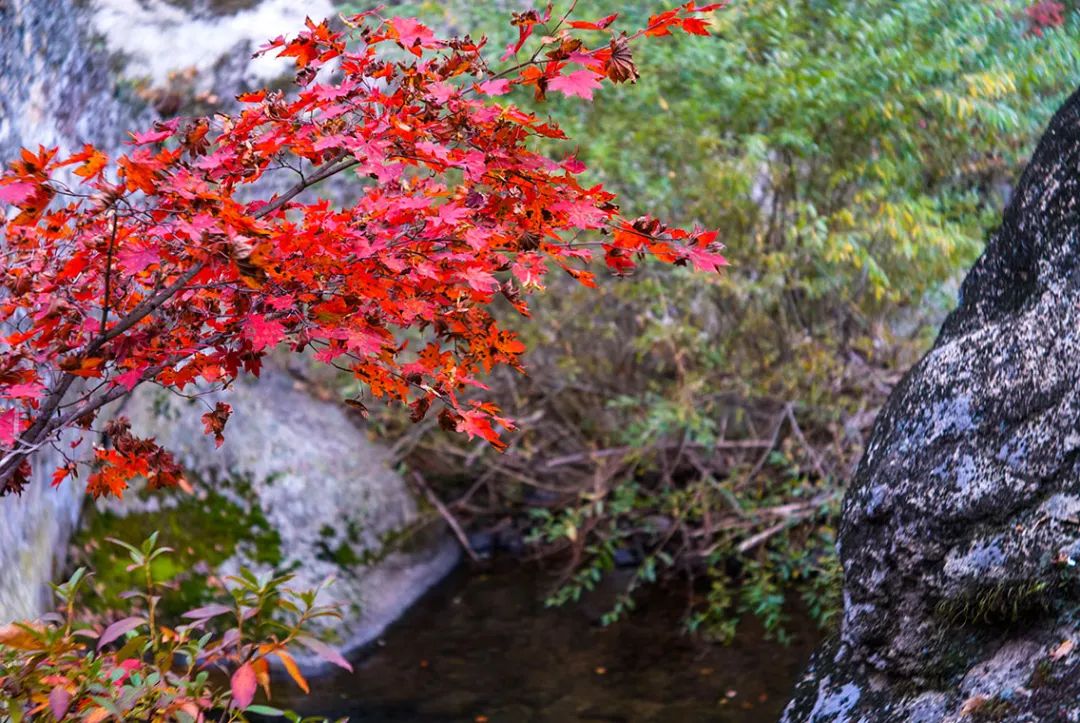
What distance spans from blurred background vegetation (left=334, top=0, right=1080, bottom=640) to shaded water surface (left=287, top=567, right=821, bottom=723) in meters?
0.20

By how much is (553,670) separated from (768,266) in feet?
7.31

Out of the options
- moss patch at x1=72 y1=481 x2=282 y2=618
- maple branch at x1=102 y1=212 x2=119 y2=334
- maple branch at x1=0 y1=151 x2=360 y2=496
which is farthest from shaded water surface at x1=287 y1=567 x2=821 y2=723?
maple branch at x1=102 y1=212 x2=119 y2=334

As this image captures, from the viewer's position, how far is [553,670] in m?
4.79

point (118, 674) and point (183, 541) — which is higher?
point (118, 674)

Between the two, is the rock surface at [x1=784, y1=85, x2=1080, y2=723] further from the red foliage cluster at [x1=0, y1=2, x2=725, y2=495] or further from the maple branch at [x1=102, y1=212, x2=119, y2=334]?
the maple branch at [x1=102, y1=212, x2=119, y2=334]

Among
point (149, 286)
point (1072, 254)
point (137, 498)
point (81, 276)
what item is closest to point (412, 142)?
point (149, 286)

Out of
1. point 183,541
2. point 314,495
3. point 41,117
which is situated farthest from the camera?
point 314,495

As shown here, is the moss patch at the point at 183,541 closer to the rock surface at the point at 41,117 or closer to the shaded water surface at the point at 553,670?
the rock surface at the point at 41,117

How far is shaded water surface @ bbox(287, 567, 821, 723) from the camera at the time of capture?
438 cm

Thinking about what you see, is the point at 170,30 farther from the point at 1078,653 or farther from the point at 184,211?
the point at 1078,653

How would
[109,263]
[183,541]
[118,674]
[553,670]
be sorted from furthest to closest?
[183,541]
[553,670]
[118,674]
[109,263]

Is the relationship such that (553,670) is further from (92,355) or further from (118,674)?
(92,355)

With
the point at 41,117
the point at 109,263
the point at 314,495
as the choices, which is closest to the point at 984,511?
the point at 109,263

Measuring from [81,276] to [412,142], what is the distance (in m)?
0.77
